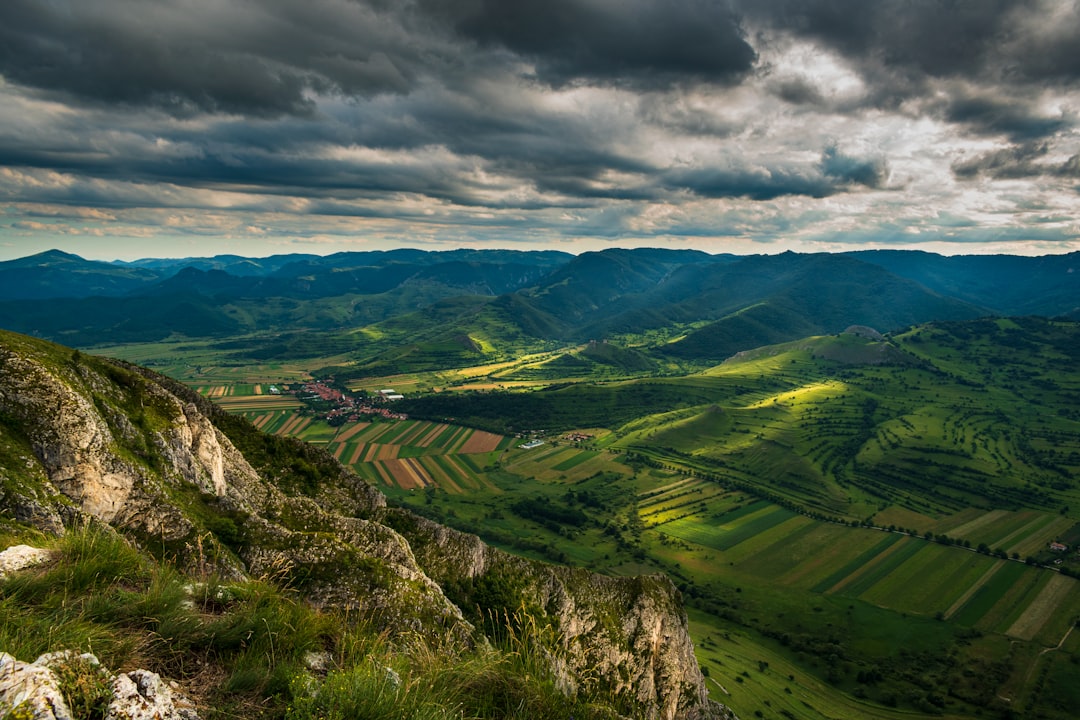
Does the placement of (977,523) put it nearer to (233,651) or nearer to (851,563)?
(851,563)

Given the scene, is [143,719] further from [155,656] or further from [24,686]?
[155,656]

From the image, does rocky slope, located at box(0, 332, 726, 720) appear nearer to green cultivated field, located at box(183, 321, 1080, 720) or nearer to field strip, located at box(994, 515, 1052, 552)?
green cultivated field, located at box(183, 321, 1080, 720)

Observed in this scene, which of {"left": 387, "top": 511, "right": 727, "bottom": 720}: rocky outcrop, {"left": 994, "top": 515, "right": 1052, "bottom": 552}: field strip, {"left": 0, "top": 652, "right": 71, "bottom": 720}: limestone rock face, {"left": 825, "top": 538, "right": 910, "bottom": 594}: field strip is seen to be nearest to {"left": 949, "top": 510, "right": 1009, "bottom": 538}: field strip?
{"left": 994, "top": 515, "right": 1052, "bottom": 552}: field strip

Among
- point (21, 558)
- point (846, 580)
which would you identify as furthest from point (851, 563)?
point (21, 558)

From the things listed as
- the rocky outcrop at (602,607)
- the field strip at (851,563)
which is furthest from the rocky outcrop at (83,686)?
the field strip at (851,563)

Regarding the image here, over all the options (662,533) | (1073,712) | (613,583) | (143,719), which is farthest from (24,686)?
(662,533)
